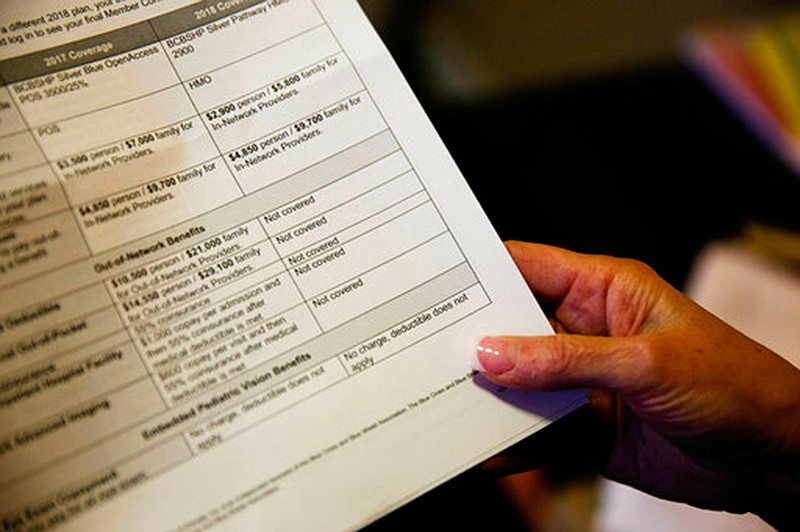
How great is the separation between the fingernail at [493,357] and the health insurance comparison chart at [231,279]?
0.04 ft

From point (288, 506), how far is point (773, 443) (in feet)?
1.36

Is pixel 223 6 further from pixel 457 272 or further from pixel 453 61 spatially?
pixel 453 61

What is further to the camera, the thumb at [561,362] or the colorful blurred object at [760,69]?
the colorful blurred object at [760,69]

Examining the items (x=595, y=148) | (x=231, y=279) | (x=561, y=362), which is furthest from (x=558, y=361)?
(x=595, y=148)

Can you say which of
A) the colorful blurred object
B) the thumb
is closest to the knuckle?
the thumb

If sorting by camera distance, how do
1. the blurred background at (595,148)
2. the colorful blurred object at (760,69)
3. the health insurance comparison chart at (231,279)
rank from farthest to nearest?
the colorful blurred object at (760,69) < the blurred background at (595,148) < the health insurance comparison chart at (231,279)

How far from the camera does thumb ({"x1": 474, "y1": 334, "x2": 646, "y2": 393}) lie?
0.56 metres

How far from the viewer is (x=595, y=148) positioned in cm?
118

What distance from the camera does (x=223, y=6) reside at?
0.64 metres

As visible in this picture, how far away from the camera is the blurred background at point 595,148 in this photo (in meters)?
1.09

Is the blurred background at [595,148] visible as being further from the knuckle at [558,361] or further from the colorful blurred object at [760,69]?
the knuckle at [558,361]

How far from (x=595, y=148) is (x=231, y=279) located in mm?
768

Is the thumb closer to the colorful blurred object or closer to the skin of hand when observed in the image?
the skin of hand

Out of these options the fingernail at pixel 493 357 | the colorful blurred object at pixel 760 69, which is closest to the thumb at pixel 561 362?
the fingernail at pixel 493 357
